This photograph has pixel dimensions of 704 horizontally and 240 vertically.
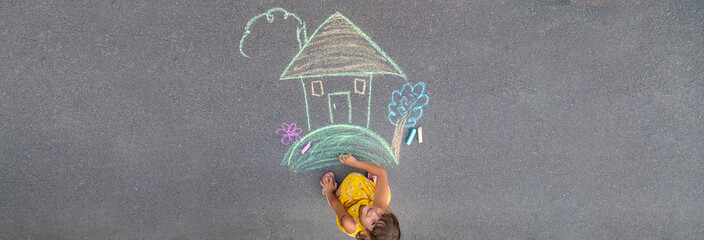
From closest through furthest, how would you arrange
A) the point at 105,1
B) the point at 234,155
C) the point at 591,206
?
the point at 105,1 → the point at 234,155 → the point at 591,206

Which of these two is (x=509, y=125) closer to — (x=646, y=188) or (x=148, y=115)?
(x=646, y=188)

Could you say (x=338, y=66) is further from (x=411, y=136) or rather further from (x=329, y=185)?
(x=329, y=185)

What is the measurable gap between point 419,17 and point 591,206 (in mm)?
2834

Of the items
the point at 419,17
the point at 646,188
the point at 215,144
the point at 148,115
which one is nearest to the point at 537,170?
the point at 646,188

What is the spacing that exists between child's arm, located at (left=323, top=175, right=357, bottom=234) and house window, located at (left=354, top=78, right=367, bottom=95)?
3.21 ft

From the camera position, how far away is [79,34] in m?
3.12

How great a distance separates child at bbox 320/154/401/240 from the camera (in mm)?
2580

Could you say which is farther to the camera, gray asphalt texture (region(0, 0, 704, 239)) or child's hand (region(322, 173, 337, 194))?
child's hand (region(322, 173, 337, 194))

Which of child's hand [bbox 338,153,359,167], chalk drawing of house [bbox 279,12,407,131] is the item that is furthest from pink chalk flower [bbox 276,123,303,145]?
child's hand [bbox 338,153,359,167]

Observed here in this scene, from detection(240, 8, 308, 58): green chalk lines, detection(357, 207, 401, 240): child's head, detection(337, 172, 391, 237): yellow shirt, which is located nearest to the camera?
detection(357, 207, 401, 240): child's head

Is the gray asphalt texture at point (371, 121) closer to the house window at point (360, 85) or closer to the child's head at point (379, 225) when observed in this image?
the house window at point (360, 85)

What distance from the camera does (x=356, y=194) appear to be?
3062 mm

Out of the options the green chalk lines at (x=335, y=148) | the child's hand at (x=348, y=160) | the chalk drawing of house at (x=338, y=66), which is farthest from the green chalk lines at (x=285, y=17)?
the child's hand at (x=348, y=160)

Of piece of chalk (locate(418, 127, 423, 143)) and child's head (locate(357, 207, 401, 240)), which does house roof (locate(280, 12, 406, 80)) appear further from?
child's head (locate(357, 207, 401, 240))
